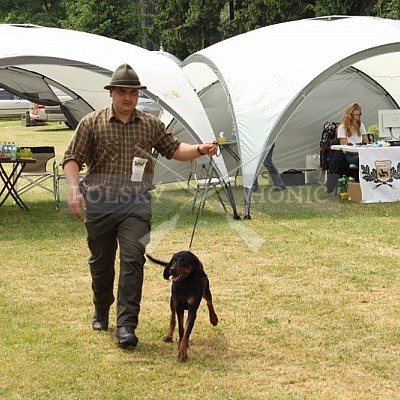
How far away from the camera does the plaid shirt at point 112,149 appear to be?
5801 millimetres

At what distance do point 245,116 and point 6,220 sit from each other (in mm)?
3286

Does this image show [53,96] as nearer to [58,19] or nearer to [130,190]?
[130,190]

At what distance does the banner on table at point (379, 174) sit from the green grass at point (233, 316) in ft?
3.48

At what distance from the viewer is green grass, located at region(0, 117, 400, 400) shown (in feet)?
16.9

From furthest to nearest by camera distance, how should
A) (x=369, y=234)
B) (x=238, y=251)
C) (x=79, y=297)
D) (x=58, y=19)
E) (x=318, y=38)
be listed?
(x=58, y=19) < (x=318, y=38) < (x=369, y=234) < (x=238, y=251) < (x=79, y=297)

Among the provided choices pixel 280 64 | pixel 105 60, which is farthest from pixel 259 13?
pixel 105 60

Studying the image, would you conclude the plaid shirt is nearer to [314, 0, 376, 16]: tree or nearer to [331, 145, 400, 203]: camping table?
[331, 145, 400, 203]: camping table

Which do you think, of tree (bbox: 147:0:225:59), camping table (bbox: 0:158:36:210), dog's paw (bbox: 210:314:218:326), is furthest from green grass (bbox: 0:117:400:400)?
tree (bbox: 147:0:225:59)

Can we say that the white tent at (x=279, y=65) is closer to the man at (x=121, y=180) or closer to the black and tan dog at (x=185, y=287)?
the man at (x=121, y=180)

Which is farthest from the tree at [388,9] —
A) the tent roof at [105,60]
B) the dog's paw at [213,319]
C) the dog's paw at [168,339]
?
the dog's paw at [168,339]

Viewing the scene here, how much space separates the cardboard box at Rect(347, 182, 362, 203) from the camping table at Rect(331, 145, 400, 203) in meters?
0.07

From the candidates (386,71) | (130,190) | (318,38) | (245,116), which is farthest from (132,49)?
(130,190)

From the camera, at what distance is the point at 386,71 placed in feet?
50.8

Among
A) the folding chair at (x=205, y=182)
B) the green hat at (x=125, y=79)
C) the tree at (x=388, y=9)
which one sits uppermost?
the tree at (x=388, y=9)
